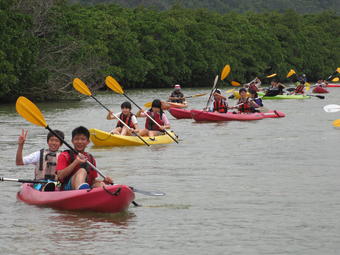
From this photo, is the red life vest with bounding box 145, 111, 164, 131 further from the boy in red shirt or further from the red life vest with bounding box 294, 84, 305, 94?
the red life vest with bounding box 294, 84, 305, 94

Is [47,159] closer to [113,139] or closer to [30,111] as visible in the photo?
[30,111]

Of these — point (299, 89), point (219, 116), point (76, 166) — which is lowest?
point (299, 89)

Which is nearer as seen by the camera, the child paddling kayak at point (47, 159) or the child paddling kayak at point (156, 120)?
the child paddling kayak at point (47, 159)

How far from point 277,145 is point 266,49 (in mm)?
56453

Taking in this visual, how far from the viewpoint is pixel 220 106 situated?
21.0m

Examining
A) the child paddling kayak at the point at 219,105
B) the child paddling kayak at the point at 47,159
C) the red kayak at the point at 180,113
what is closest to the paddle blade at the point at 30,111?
the child paddling kayak at the point at 47,159

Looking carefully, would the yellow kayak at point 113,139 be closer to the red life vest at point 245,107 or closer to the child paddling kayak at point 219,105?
the child paddling kayak at point 219,105

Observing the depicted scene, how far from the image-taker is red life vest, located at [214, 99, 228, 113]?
822 inches

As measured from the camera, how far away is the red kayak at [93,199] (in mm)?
8234

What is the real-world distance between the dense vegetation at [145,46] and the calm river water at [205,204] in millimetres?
12947

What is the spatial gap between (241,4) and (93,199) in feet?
453

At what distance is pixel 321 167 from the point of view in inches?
488

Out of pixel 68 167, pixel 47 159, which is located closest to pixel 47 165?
pixel 47 159

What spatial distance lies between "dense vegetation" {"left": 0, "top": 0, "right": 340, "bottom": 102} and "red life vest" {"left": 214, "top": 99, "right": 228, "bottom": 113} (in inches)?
336
